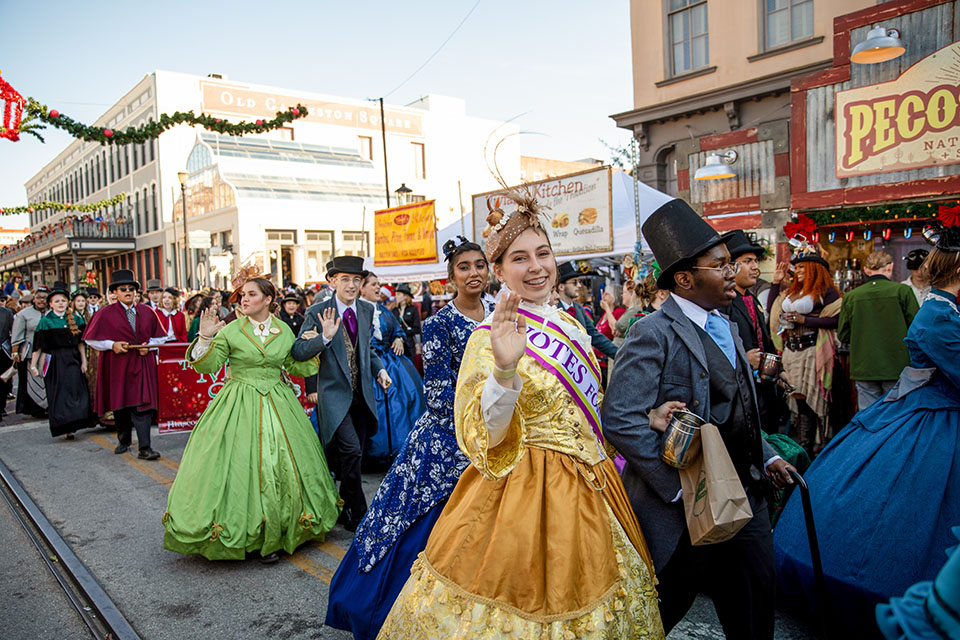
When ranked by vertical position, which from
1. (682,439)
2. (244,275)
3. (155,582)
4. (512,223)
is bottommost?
(155,582)

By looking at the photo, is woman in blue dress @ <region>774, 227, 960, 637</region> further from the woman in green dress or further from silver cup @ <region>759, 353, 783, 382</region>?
the woman in green dress

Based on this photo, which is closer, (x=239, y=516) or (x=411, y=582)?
(x=411, y=582)

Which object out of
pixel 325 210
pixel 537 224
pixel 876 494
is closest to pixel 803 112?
pixel 876 494

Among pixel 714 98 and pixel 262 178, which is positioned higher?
pixel 262 178

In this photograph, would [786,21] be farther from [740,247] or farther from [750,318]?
[740,247]

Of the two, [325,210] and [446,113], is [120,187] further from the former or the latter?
[446,113]

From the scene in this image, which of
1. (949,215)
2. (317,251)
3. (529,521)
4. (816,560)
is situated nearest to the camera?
(529,521)

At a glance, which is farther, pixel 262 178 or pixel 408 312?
pixel 262 178

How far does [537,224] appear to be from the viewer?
2.56 metres

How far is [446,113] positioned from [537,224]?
39883mm

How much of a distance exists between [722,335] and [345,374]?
3.29 meters

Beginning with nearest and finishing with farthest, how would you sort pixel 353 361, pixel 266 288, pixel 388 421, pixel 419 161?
pixel 266 288
pixel 353 361
pixel 388 421
pixel 419 161

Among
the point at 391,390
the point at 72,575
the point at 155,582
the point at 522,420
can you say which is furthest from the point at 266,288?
the point at 522,420

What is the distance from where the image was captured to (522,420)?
7.45 feet
